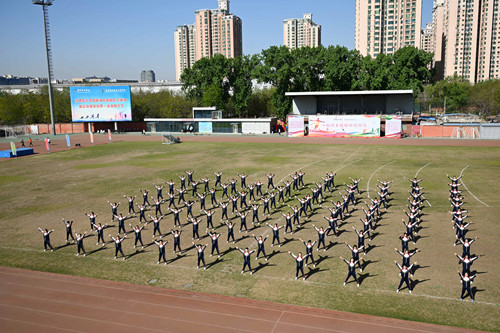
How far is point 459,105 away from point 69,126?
104 metres

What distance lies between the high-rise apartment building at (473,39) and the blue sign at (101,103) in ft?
397

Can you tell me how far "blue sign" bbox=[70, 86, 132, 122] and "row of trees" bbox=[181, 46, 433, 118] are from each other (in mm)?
18526

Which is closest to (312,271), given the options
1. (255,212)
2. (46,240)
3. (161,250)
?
(255,212)

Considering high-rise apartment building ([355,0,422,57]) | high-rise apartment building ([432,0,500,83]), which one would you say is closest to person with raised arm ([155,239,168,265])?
high-rise apartment building ([355,0,422,57])

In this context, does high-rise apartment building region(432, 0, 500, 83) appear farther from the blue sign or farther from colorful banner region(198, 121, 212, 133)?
the blue sign

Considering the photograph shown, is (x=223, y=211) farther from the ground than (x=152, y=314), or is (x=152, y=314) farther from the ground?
(x=223, y=211)

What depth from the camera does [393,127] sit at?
58.6m

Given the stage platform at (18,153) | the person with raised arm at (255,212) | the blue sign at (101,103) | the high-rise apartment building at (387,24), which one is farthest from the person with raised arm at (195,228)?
the high-rise apartment building at (387,24)

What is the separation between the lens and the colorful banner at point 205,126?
244 ft

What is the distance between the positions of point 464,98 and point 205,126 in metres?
75.0

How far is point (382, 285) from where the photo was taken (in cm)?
1358

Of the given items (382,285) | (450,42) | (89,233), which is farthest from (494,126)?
(450,42)

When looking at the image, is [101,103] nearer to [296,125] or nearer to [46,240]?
[296,125]

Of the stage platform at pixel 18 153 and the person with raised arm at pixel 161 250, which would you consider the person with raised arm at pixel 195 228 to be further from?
the stage platform at pixel 18 153
